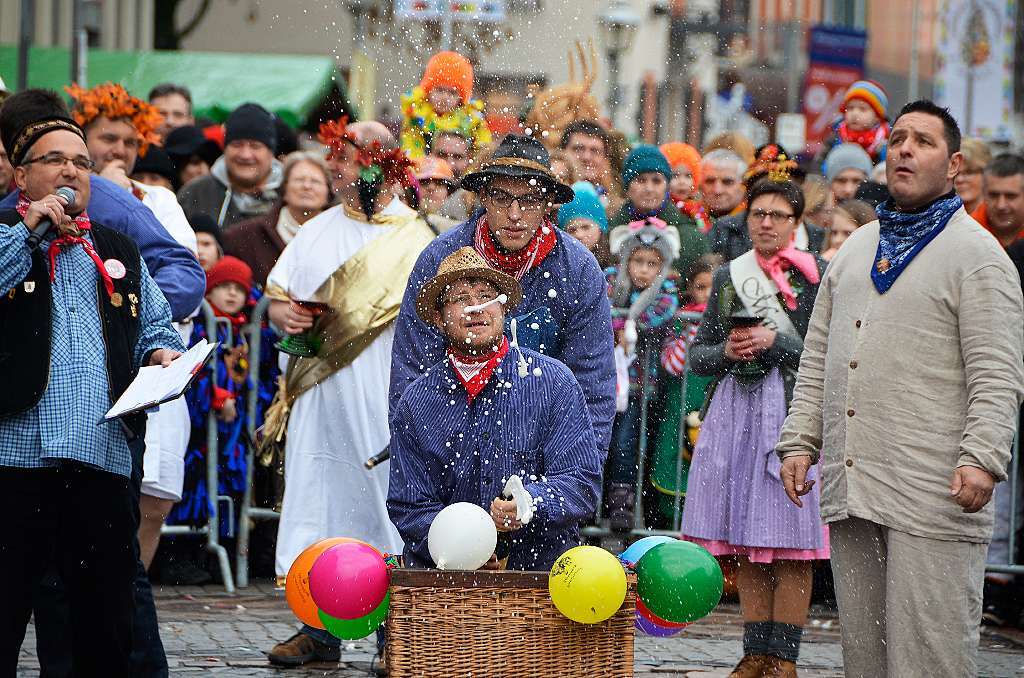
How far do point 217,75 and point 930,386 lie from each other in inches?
611

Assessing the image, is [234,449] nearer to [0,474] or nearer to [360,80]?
[0,474]

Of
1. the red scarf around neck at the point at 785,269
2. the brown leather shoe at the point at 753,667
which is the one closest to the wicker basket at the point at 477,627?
the brown leather shoe at the point at 753,667

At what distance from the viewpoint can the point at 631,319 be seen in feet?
34.2

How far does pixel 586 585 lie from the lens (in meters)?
5.12

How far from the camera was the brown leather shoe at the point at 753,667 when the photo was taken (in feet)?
25.3

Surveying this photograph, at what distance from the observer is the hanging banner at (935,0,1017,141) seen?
27719 millimetres

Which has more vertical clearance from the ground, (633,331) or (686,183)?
(686,183)

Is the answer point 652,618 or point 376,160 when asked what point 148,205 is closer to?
point 376,160

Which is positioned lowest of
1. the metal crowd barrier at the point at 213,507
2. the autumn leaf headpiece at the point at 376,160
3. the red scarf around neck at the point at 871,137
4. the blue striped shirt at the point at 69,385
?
the metal crowd barrier at the point at 213,507

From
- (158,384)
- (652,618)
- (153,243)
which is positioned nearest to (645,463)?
(153,243)

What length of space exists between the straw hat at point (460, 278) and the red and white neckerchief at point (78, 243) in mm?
1122

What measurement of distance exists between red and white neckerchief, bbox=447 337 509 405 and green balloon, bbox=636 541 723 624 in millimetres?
845

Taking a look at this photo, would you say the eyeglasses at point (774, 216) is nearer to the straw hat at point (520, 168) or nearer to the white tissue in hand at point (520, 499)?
the straw hat at point (520, 168)

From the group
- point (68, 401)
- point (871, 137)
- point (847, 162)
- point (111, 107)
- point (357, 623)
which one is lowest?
point (357, 623)
